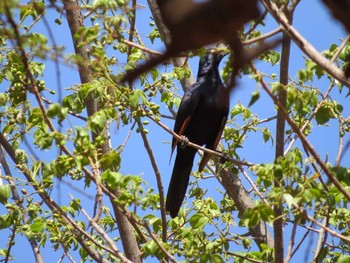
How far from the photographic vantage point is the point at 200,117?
19.7ft

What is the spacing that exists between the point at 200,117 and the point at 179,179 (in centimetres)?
69

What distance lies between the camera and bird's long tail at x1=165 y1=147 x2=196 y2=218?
528 cm

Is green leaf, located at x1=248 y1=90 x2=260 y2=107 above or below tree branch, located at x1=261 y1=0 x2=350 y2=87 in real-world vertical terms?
below

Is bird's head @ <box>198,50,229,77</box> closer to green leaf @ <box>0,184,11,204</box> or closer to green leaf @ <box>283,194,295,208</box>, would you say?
green leaf @ <box>0,184,11,204</box>

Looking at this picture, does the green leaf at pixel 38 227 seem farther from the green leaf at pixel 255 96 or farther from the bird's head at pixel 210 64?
the bird's head at pixel 210 64

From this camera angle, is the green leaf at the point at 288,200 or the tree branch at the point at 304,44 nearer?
the tree branch at the point at 304,44

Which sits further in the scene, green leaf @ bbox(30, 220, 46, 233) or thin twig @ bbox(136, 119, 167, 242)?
thin twig @ bbox(136, 119, 167, 242)

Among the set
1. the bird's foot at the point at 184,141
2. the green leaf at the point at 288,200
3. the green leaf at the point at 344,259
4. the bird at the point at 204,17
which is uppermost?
the bird's foot at the point at 184,141

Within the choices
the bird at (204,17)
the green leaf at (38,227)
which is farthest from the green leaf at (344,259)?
the bird at (204,17)

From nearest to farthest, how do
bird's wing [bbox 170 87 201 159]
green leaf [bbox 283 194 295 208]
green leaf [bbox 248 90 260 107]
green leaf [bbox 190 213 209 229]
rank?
green leaf [bbox 248 90 260 107]
green leaf [bbox 283 194 295 208]
green leaf [bbox 190 213 209 229]
bird's wing [bbox 170 87 201 159]

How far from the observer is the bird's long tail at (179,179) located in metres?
5.28

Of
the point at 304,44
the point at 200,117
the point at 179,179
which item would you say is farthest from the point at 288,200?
the point at 200,117

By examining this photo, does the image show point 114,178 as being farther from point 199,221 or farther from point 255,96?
point 255,96

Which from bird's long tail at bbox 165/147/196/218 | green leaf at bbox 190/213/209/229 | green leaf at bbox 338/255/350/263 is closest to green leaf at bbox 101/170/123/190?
green leaf at bbox 190/213/209/229
